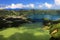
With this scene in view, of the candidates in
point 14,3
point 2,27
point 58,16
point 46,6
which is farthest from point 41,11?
point 2,27

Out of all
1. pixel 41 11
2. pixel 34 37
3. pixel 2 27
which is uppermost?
pixel 41 11

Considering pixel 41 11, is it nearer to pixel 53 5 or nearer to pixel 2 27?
pixel 53 5

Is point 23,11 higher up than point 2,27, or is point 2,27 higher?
point 23,11

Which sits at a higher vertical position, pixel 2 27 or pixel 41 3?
pixel 41 3

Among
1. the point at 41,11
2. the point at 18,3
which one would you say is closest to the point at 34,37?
the point at 41,11

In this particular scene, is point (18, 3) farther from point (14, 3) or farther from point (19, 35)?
point (19, 35)
